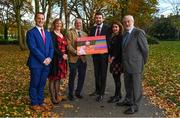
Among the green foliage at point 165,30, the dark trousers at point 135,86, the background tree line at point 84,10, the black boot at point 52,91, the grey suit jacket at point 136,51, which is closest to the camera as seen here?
the grey suit jacket at point 136,51

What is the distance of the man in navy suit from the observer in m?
9.64

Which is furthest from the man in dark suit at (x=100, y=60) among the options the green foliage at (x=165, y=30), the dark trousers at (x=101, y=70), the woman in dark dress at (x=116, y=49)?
the green foliage at (x=165, y=30)

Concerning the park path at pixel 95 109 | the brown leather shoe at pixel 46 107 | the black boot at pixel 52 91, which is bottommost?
the park path at pixel 95 109

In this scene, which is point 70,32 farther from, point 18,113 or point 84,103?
point 18,113

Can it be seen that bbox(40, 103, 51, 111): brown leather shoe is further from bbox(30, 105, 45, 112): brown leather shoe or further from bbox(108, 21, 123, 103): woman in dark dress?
bbox(108, 21, 123, 103): woman in dark dress

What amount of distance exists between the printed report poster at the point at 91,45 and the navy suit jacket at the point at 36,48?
3.26 feet

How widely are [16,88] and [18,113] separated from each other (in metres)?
4.05

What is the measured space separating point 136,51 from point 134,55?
10 cm

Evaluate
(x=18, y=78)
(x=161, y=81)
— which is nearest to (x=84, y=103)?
(x=161, y=81)

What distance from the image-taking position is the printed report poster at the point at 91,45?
34.4 ft

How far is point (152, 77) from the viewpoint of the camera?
634 inches

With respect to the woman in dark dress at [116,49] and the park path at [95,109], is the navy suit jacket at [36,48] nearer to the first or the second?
the park path at [95,109]

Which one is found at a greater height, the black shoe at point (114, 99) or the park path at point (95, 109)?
the black shoe at point (114, 99)

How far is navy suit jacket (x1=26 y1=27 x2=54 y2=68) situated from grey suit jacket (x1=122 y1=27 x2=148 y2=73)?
1900 mm
